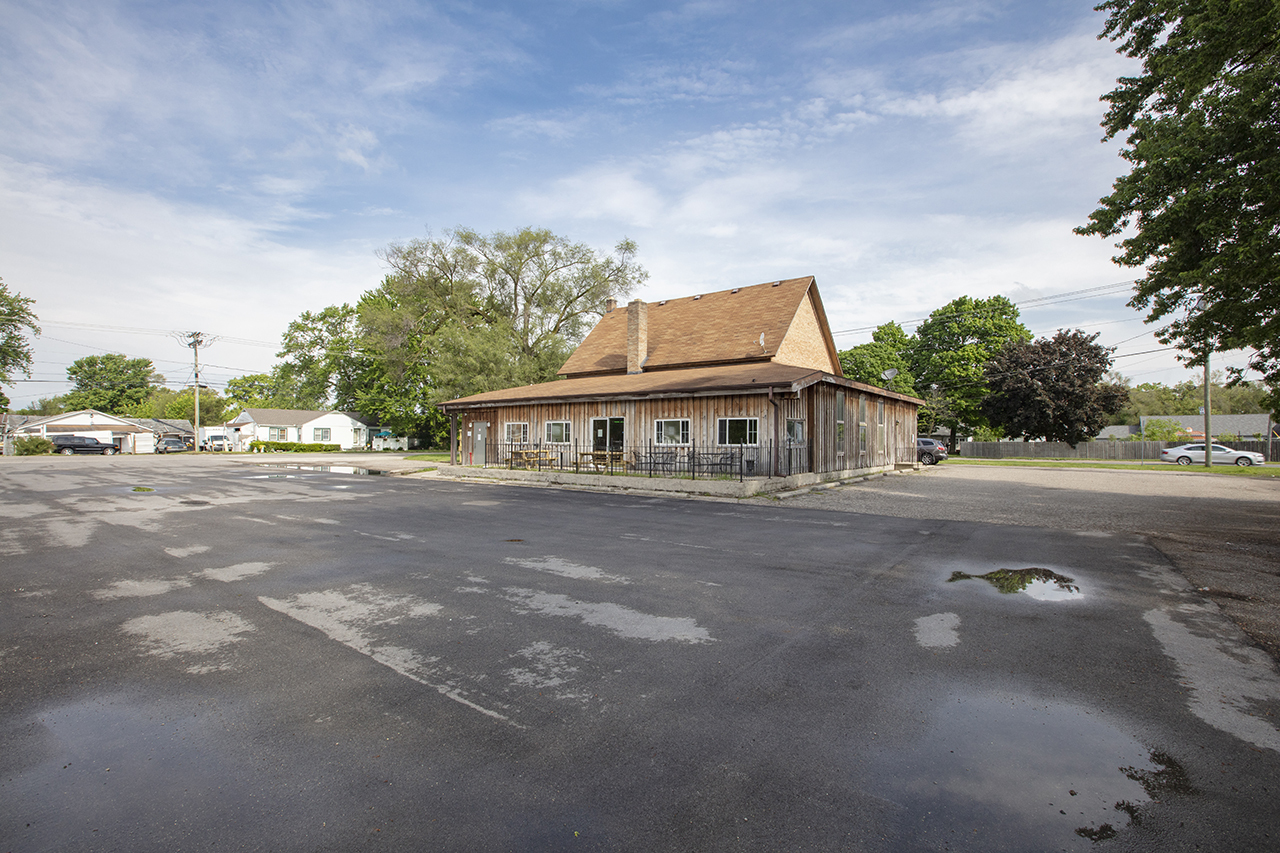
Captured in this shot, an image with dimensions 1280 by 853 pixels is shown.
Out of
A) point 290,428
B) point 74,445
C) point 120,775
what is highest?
point 290,428

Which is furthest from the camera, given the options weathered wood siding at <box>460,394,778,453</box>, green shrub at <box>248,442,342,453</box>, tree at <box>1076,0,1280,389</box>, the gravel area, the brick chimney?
green shrub at <box>248,442,342,453</box>

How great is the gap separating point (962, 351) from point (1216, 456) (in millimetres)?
18379

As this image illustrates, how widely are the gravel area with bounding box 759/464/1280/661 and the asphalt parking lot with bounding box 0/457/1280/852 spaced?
1.79ft

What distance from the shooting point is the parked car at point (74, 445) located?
162ft

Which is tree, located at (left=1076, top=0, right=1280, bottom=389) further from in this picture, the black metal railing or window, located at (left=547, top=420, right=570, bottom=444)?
window, located at (left=547, top=420, right=570, bottom=444)

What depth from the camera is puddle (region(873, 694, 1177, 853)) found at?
264cm

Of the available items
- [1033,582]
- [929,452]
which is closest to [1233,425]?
[929,452]

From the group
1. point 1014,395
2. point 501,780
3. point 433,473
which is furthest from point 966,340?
point 501,780

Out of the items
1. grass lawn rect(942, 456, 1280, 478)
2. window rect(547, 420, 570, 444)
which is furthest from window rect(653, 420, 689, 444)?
grass lawn rect(942, 456, 1280, 478)

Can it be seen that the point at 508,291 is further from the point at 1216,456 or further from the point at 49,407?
the point at 49,407

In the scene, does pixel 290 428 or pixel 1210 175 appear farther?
pixel 290 428

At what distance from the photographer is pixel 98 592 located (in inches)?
256

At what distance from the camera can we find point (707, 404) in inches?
824

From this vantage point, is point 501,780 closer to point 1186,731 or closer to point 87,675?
point 87,675
